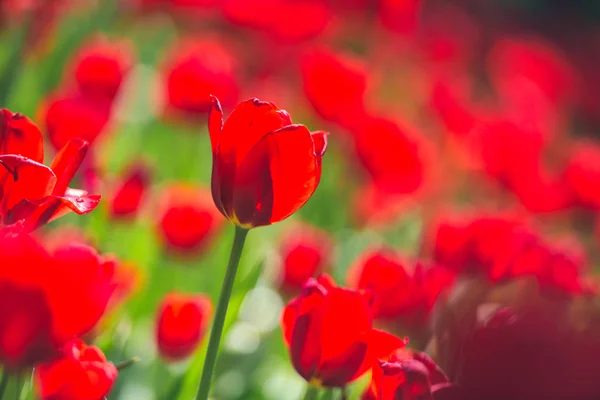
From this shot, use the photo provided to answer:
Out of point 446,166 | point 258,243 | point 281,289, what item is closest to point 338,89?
point 258,243

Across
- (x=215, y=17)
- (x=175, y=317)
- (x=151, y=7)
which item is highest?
(x=175, y=317)

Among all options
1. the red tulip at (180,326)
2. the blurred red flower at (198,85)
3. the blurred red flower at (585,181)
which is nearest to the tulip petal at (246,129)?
the red tulip at (180,326)

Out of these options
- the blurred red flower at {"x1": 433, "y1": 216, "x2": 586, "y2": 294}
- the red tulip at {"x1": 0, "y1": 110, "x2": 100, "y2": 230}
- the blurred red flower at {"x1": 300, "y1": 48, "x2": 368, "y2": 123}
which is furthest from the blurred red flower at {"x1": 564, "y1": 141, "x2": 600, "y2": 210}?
the red tulip at {"x1": 0, "y1": 110, "x2": 100, "y2": 230}

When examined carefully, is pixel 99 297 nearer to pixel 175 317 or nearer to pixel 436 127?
pixel 175 317

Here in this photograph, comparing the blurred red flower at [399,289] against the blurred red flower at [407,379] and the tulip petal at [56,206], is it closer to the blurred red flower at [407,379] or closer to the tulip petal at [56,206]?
the blurred red flower at [407,379]

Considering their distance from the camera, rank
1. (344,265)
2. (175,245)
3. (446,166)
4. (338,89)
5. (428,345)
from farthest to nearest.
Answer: (446,166), (338,89), (344,265), (175,245), (428,345)

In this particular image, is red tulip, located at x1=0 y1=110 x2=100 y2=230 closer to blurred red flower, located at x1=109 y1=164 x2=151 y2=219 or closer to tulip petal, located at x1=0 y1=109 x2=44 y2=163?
tulip petal, located at x1=0 y1=109 x2=44 y2=163
